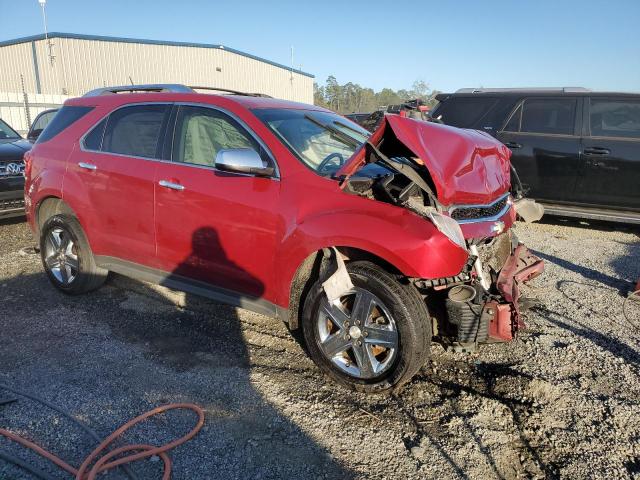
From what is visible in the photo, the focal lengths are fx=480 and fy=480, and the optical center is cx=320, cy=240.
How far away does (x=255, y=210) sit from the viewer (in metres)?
3.31

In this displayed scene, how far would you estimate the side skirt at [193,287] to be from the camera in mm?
3430

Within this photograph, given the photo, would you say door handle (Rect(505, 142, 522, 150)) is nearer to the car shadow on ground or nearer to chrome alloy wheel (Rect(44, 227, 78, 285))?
the car shadow on ground

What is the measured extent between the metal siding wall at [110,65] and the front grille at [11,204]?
83.1 feet

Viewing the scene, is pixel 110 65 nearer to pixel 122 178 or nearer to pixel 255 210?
pixel 122 178

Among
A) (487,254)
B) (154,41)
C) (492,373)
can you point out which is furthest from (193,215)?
(154,41)

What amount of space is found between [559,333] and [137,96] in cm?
409

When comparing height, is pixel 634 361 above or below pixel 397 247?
below

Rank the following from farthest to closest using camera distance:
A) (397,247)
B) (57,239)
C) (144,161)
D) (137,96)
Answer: (57,239) < (137,96) < (144,161) < (397,247)

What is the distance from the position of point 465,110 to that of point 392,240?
5630 millimetres

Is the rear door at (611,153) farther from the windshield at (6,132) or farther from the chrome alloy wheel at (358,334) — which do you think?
the windshield at (6,132)

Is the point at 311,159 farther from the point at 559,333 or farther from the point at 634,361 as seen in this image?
the point at 634,361

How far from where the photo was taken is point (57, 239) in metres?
4.56

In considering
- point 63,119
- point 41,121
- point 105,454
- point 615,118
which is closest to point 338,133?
point 63,119

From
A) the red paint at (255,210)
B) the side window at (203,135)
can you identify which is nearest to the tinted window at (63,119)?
the red paint at (255,210)
